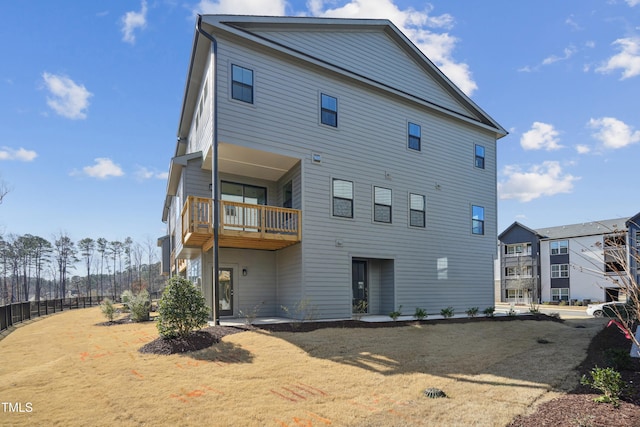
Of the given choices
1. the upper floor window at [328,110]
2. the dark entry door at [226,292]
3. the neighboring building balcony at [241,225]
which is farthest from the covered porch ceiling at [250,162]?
the dark entry door at [226,292]

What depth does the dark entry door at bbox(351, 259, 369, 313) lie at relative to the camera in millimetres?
13914

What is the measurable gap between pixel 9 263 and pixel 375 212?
5295cm

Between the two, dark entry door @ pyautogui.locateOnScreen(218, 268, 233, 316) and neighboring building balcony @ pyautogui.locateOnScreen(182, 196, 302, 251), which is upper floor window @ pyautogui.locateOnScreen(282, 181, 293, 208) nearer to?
neighboring building balcony @ pyautogui.locateOnScreen(182, 196, 302, 251)

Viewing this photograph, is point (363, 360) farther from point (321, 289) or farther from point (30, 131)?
point (30, 131)

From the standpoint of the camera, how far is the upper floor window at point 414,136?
15555 mm

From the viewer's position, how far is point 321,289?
12.3 metres

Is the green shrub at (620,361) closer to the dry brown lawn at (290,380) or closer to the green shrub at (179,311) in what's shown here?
the dry brown lawn at (290,380)

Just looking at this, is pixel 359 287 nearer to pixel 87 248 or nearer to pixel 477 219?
pixel 477 219

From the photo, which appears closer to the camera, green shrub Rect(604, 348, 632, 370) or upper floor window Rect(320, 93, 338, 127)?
green shrub Rect(604, 348, 632, 370)

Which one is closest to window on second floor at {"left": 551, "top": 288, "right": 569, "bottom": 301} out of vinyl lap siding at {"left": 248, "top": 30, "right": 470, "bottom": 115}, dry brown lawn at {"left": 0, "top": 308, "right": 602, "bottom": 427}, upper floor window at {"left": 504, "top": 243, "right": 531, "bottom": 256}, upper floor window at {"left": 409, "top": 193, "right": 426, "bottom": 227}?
upper floor window at {"left": 504, "top": 243, "right": 531, "bottom": 256}

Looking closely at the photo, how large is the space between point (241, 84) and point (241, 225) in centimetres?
446

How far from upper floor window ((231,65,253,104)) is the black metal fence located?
1123 centimetres

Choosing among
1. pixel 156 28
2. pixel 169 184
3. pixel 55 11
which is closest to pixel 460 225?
pixel 169 184

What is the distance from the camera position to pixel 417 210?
50.4 feet
